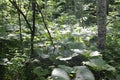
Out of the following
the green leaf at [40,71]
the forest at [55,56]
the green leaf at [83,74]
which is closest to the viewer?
the green leaf at [83,74]

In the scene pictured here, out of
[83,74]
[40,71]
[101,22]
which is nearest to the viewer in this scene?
[83,74]

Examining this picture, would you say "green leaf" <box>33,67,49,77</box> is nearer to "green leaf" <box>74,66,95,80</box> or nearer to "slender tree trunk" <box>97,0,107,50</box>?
"green leaf" <box>74,66,95,80</box>

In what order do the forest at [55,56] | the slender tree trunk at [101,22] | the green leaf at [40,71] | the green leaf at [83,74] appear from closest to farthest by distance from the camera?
1. the green leaf at [83,74]
2. the forest at [55,56]
3. the green leaf at [40,71]
4. the slender tree trunk at [101,22]

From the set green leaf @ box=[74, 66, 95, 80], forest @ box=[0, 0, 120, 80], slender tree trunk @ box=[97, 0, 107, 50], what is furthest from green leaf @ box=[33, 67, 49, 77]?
slender tree trunk @ box=[97, 0, 107, 50]

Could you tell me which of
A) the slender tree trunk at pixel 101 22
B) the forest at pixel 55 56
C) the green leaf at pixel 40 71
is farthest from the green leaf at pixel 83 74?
the slender tree trunk at pixel 101 22

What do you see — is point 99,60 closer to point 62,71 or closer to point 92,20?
point 62,71

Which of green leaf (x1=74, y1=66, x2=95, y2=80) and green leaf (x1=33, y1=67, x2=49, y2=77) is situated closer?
green leaf (x1=74, y1=66, x2=95, y2=80)

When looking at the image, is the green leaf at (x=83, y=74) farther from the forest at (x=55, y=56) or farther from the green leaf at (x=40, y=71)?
the green leaf at (x=40, y=71)

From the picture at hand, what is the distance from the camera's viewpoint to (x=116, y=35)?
449cm

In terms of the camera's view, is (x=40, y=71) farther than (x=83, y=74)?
Yes

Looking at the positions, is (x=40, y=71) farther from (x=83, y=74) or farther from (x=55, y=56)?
(x=83, y=74)

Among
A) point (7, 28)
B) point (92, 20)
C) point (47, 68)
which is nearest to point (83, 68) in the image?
point (47, 68)

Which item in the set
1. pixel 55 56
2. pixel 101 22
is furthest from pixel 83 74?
pixel 101 22

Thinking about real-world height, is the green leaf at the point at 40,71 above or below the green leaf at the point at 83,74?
below
